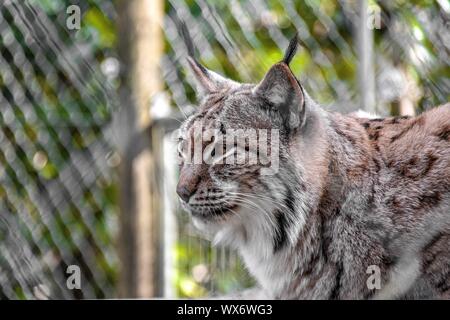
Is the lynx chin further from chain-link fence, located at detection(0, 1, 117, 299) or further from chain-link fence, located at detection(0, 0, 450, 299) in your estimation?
chain-link fence, located at detection(0, 1, 117, 299)

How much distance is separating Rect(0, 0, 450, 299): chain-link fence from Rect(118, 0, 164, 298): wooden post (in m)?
0.05

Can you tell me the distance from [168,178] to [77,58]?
26.2 inches

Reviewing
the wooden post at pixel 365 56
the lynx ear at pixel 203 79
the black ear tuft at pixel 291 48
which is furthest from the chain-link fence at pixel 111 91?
the black ear tuft at pixel 291 48

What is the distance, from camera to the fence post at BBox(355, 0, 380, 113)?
8.14 feet

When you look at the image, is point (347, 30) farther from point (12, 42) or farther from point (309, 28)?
point (12, 42)

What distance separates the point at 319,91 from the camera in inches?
103

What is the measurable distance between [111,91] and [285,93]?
1192 millimetres

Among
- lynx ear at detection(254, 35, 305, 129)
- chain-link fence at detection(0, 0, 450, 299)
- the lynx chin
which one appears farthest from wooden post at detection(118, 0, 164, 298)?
lynx ear at detection(254, 35, 305, 129)

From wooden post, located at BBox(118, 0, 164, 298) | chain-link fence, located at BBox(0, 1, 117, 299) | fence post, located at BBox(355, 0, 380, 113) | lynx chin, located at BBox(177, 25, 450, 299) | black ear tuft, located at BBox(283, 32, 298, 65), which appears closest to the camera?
black ear tuft, located at BBox(283, 32, 298, 65)

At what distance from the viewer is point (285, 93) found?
187 cm

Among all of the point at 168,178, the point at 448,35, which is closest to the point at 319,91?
the point at 448,35

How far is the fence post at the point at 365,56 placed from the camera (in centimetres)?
248

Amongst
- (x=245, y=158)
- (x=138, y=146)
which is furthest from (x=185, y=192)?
(x=138, y=146)

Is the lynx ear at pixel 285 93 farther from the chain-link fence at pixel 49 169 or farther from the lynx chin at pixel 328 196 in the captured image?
the chain-link fence at pixel 49 169
